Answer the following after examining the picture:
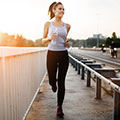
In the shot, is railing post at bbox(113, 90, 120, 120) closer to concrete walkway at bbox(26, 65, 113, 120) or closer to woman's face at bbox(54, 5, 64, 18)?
concrete walkway at bbox(26, 65, 113, 120)

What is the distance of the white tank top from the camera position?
15.3ft

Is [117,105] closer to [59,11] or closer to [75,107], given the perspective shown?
[75,107]

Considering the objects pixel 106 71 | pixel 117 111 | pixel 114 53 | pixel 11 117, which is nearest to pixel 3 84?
pixel 11 117

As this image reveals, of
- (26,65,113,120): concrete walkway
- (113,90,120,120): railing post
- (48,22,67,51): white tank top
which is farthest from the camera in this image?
(26,65,113,120): concrete walkway

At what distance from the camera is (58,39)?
4660 mm

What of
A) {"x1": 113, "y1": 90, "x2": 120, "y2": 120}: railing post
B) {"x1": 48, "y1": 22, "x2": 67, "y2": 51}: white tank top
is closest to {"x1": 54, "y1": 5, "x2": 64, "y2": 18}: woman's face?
{"x1": 48, "y1": 22, "x2": 67, "y2": 51}: white tank top

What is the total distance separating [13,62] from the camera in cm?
341

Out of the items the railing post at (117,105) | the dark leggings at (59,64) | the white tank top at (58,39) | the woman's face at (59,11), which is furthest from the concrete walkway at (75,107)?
the woman's face at (59,11)

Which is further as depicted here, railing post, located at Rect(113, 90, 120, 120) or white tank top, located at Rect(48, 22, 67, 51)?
white tank top, located at Rect(48, 22, 67, 51)

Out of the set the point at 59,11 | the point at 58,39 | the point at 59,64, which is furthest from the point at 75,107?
the point at 59,11

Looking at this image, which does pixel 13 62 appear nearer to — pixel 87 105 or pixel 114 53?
pixel 87 105

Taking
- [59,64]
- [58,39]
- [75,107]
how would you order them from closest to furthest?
[58,39]
[59,64]
[75,107]

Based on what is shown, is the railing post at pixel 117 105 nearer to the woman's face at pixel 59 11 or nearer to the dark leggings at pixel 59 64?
the dark leggings at pixel 59 64

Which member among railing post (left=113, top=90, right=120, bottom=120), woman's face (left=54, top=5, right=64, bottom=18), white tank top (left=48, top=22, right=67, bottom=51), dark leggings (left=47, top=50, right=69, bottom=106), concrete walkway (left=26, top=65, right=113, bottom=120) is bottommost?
concrete walkway (left=26, top=65, right=113, bottom=120)
